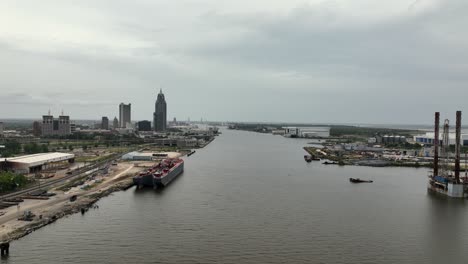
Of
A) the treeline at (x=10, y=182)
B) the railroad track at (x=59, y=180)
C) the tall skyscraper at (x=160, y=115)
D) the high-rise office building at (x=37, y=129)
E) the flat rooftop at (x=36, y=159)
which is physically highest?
the tall skyscraper at (x=160, y=115)

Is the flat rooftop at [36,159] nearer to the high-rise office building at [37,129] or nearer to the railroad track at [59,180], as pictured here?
the railroad track at [59,180]

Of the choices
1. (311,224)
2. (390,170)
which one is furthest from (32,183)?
(390,170)

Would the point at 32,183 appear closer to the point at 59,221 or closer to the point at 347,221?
the point at 59,221

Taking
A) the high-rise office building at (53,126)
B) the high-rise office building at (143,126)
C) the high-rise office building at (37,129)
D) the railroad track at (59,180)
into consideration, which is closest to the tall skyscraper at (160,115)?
the high-rise office building at (143,126)

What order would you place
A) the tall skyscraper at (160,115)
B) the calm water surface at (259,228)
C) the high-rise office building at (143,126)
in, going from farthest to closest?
the tall skyscraper at (160,115) < the high-rise office building at (143,126) < the calm water surface at (259,228)

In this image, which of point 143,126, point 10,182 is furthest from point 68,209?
point 143,126

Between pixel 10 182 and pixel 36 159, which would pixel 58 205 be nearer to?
pixel 10 182

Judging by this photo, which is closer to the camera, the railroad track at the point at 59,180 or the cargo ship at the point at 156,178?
the railroad track at the point at 59,180

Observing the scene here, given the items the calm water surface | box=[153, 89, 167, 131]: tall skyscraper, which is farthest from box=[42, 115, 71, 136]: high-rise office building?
the calm water surface
